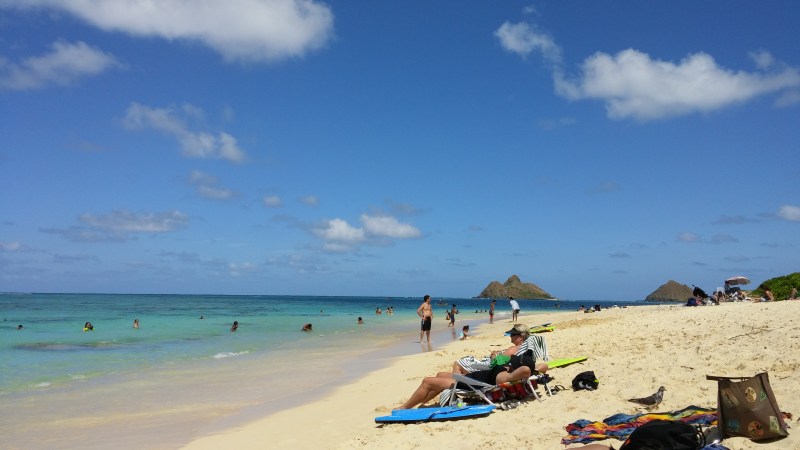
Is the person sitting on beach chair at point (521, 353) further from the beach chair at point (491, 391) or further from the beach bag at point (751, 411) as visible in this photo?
the beach bag at point (751, 411)

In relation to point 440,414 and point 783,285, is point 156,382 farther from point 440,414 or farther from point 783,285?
point 783,285

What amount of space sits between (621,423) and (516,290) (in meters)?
137

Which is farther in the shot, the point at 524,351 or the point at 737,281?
the point at 737,281

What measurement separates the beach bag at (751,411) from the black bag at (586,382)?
8.95ft

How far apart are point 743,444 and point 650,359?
409 cm

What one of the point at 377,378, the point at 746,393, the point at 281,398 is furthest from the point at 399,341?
the point at 746,393

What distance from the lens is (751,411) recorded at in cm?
468

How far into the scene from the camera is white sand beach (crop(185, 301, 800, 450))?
6125 millimetres

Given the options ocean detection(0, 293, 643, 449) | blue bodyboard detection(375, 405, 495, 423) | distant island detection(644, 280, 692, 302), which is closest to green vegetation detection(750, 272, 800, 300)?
ocean detection(0, 293, 643, 449)

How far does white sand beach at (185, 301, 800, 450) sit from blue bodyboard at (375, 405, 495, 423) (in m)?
0.12

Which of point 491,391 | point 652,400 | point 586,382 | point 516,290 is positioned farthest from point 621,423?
point 516,290

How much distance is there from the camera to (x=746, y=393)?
4.73 meters

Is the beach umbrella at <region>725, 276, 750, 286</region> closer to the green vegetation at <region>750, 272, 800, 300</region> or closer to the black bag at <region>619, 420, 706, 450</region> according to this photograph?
the green vegetation at <region>750, 272, 800, 300</region>

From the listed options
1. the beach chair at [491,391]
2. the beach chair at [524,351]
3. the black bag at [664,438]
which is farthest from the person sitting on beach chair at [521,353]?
the black bag at [664,438]
